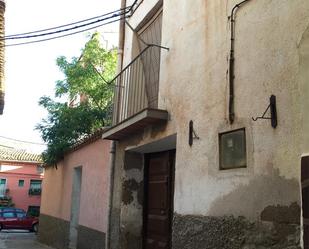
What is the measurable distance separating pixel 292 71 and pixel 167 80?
2.91 m

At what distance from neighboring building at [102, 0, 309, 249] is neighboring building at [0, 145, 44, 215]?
102ft

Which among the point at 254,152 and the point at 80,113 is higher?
the point at 80,113

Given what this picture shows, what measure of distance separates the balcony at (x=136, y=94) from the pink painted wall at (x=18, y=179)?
103ft

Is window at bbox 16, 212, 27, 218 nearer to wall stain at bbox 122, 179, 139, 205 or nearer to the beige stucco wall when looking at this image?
wall stain at bbox 122, 179, 139, 205

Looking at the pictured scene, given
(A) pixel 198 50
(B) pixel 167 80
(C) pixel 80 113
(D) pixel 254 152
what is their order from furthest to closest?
(C) pixel 80 113 → (B) pixel 167 80 → (A) pixel 198 50 → (D) pixel 254 152

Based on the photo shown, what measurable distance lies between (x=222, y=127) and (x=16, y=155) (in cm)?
3761

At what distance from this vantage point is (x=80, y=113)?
1453 centimetres

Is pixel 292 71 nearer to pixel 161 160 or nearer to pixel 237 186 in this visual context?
pixel 237 186

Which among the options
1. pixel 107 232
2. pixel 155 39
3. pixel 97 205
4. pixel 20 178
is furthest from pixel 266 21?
pixel 20 178

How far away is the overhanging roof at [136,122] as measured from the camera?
6527 millimetres

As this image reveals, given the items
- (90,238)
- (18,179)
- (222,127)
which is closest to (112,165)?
(90,238)

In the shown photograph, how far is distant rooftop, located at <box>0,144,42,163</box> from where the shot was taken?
38.7m

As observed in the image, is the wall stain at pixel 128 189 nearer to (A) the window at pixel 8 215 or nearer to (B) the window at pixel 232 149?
(B) the window at pixel 232 149

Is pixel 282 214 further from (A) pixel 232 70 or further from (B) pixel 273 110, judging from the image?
(A) pixel 232 70
